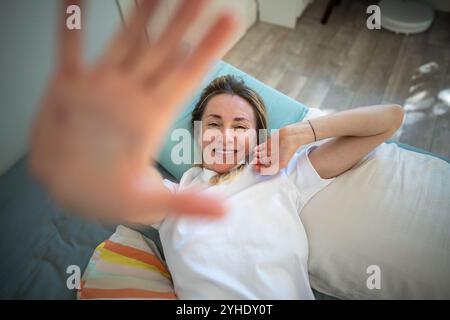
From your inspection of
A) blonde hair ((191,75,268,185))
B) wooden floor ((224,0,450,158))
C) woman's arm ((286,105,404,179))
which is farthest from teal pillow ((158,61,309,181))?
wooden floor ((224,0,450,158))

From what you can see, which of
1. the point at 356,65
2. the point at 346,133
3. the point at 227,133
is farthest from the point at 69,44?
the point at 356,65

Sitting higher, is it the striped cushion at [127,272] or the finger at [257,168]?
the finger at [257,168]

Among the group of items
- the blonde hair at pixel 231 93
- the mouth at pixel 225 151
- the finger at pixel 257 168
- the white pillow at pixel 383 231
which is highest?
the blonde hair at pixel 231 93

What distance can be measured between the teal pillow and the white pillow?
A: 298mm

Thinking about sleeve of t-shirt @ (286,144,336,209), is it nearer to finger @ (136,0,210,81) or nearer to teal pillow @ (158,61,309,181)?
teal pillow @ (158,61,309,181)

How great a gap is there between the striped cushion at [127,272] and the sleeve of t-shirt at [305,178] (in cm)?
40

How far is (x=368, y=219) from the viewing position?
0.68m

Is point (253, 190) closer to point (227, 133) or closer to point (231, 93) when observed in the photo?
point (227, 133)

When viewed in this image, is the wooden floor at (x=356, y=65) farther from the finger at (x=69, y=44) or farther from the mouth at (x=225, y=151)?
the finger at (x=69, y=44)

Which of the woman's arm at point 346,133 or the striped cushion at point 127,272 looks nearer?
the striped cushion at point 127,272

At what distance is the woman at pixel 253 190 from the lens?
56 centimetres

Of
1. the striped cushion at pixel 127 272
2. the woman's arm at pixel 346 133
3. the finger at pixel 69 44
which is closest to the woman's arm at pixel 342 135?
the woman's arm at pixel 346 133

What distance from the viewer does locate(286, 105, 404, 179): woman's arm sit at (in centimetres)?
73

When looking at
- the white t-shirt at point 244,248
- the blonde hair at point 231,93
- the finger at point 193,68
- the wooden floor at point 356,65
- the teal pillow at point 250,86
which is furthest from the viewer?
the wooden floor at point 356,65
